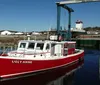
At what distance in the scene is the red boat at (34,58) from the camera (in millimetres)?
16953

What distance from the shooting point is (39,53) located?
2034 cm

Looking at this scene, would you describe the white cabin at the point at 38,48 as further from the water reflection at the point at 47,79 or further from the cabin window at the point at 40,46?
the water reflection at the point at 47,79

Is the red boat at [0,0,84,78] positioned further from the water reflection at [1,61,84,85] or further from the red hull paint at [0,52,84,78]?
the water reflection at [1,61,84,85]

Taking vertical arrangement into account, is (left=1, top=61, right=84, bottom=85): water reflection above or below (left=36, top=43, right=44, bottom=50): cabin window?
below

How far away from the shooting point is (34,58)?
1850 centimetres

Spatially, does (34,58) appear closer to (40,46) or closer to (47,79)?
(47,79)

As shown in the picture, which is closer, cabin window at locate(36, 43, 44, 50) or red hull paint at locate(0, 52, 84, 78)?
red hull paint at locate(0, 52, 84, 78)

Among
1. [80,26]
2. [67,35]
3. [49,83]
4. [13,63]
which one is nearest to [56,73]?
[49,83]

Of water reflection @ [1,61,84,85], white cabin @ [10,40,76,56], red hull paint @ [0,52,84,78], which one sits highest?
white cabin @ [10,40,76,56]

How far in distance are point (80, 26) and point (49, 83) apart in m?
67.4

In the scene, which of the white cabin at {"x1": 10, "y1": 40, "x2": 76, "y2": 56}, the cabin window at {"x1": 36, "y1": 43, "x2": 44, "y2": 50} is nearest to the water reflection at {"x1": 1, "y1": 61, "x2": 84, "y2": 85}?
the white cabin at {"x1": 10, "y1": 40, "x2": 76, "y2": 56}

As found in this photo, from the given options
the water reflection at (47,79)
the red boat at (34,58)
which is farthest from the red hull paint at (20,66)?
the water reflection at (47,79)

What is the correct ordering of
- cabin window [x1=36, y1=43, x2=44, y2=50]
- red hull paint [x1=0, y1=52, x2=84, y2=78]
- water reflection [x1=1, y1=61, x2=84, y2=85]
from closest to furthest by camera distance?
red hull paint [x1=0, y1=52, x2=84, y2=78] < water reflection [x1=1, y1=61, x2=84, y2=85] < cabin window [x1=36, y1=43, x2=44, y2=50]

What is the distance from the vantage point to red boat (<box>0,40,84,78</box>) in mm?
16953
